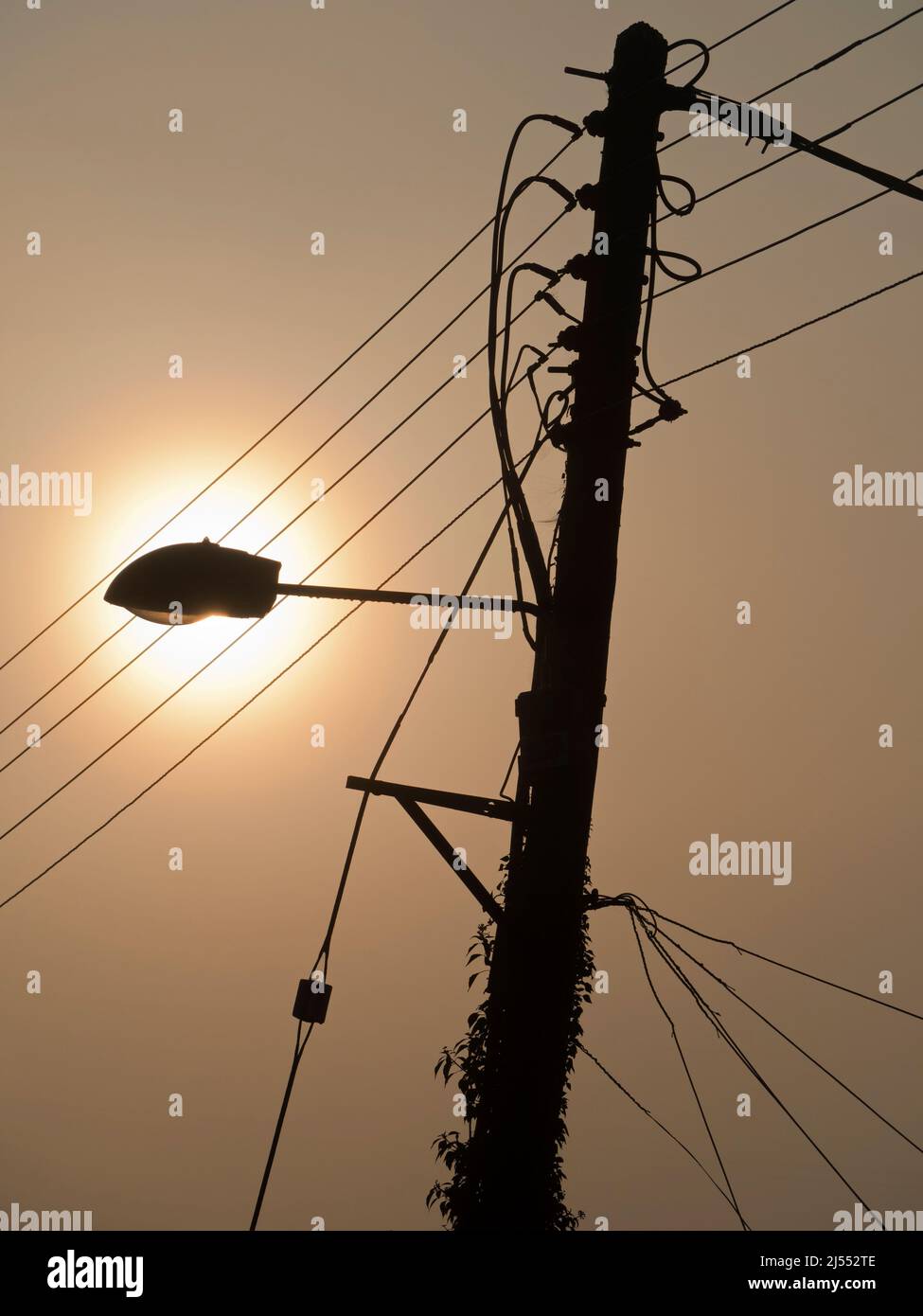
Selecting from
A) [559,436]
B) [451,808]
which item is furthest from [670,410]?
[451,808]

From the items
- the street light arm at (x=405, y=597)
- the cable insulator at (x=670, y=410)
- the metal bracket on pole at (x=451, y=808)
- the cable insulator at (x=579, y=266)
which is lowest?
the metal bracket on pole at (x=451, y=808)

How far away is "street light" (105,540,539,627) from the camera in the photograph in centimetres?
668

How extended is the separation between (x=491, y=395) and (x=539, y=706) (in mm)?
1814

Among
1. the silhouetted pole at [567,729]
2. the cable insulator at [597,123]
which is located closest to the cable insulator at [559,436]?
the silhouetted pole at [567,729]

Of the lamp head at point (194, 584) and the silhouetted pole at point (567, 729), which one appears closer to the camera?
the silhouetted pole at point (567, 729)

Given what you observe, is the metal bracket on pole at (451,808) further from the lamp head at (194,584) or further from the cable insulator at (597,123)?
the cable insulator at (597,123)

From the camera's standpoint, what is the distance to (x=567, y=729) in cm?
653

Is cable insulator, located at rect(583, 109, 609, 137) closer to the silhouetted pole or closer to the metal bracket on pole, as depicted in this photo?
the silhouetted pole

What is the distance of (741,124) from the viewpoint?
23.3 ft

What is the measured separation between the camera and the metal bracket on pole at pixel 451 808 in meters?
6.71

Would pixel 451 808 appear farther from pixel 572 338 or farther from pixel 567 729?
pixel 572 338

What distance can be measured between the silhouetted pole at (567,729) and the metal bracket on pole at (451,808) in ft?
0.35

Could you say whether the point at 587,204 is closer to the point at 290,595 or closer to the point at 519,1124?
the point at 290,595
